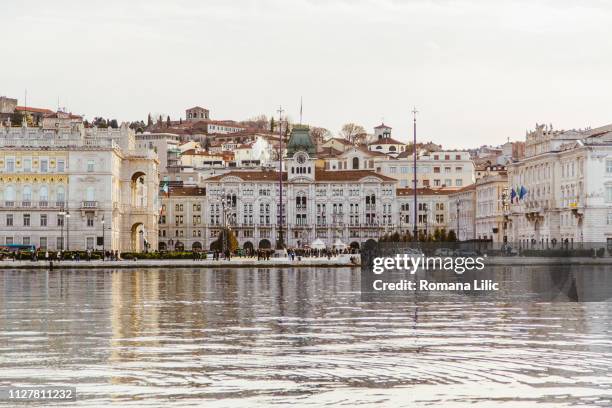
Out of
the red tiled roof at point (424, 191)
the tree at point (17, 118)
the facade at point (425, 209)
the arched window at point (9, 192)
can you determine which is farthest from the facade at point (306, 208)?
the arched window at point (9, 192)

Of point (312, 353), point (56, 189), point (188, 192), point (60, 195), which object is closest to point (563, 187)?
point (60, 195)

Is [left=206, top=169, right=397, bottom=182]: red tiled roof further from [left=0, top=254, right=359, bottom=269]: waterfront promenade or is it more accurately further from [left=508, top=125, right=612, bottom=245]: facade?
[left=0, top=254, right=359, bottom=269]: waterfront promenade

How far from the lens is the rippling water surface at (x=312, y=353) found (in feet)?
55.8

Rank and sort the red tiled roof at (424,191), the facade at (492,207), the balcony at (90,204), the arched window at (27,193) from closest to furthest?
the balcony at (90,204)
the arched window at (27,193)
the facade at (492,207)
the red tiled roof at (424,191)

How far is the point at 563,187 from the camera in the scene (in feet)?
385

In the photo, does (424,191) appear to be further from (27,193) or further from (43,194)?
(27,193)

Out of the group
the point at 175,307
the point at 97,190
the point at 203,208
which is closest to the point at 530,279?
the point at 175,307

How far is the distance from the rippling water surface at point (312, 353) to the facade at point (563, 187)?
72187 mm

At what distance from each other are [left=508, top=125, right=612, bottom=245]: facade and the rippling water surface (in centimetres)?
7219

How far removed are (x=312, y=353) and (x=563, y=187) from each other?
9863cm

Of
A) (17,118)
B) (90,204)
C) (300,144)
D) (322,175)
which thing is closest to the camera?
(90,204)

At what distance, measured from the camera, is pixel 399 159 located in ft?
586

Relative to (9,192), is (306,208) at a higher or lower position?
higher

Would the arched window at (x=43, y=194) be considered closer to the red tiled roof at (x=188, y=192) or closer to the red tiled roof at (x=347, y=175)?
the red tiled roof at (x=188, y=192)
